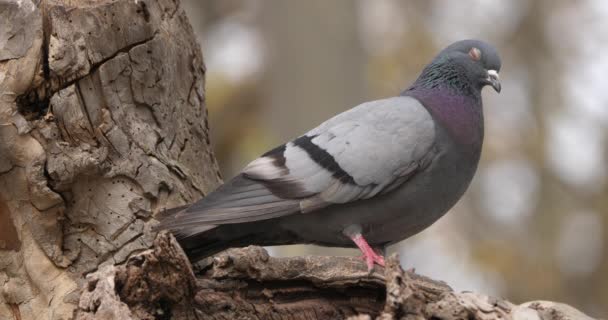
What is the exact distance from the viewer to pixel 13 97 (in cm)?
483

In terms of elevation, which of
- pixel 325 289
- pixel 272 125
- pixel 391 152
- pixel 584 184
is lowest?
pixel 325 289

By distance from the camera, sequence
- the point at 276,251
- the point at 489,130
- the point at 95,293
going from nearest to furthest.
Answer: the point at 95,293 < the point at 276,251 < the point at 489,130

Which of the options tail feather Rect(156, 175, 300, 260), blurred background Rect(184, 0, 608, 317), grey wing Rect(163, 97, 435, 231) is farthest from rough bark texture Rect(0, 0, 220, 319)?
blurred background Rect(184, 0, 608, 317)

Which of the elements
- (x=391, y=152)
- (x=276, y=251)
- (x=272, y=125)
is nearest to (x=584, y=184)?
(x=276, y=251)

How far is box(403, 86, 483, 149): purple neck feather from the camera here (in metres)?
5.71

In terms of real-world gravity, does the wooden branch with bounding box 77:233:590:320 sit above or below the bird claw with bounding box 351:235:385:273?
below

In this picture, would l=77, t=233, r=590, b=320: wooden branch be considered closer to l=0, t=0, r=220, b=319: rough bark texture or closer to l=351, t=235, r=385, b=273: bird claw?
l=351, t=235, r=385, b=273: bird claw

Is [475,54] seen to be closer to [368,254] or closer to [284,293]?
[368,254]

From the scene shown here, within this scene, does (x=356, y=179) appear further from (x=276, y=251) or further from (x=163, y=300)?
(x=276, y=251)

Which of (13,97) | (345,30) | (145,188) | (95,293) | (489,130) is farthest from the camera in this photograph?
(489,130)

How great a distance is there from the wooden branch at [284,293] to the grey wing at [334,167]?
1.12ft

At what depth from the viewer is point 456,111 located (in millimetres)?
5859

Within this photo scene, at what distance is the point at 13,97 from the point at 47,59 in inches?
11.0

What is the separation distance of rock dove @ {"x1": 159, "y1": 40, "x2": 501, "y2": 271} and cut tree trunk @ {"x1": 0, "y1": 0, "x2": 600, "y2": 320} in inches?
12.3
